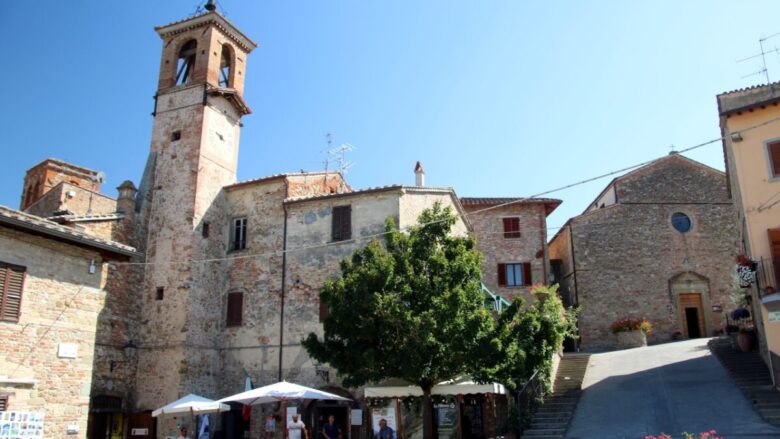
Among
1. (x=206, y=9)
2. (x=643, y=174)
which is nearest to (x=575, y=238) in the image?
(x=643, y=174)

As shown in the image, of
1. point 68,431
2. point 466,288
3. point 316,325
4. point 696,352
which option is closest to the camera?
point 68,431

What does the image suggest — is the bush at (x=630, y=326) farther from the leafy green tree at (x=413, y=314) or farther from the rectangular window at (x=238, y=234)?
the rectangular window at (x=238, y=234)

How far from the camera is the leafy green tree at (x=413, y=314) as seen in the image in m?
15.4

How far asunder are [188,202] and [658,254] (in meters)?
22.8

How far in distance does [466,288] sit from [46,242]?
9.82 meters

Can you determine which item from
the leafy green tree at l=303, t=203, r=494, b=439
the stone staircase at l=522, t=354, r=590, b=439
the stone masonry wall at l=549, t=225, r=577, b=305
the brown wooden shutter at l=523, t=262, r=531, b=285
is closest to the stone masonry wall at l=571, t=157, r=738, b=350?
the stone masonry wall at l=549, t=225, r=577, b=305

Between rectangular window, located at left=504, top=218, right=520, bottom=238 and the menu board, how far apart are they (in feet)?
79.5

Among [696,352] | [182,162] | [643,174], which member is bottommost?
[696,352]

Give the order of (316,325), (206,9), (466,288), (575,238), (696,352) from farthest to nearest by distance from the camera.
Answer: (575,238) < (206,9) < (696,352) < (316,325) < (466,288)

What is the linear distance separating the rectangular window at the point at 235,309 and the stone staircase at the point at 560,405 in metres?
11.3

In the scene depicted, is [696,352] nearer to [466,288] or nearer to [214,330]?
[466,288]

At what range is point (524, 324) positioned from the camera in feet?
54.3

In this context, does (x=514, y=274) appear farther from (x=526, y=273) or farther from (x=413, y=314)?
(x=413, y=314)

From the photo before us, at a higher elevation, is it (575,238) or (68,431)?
(575,238)
